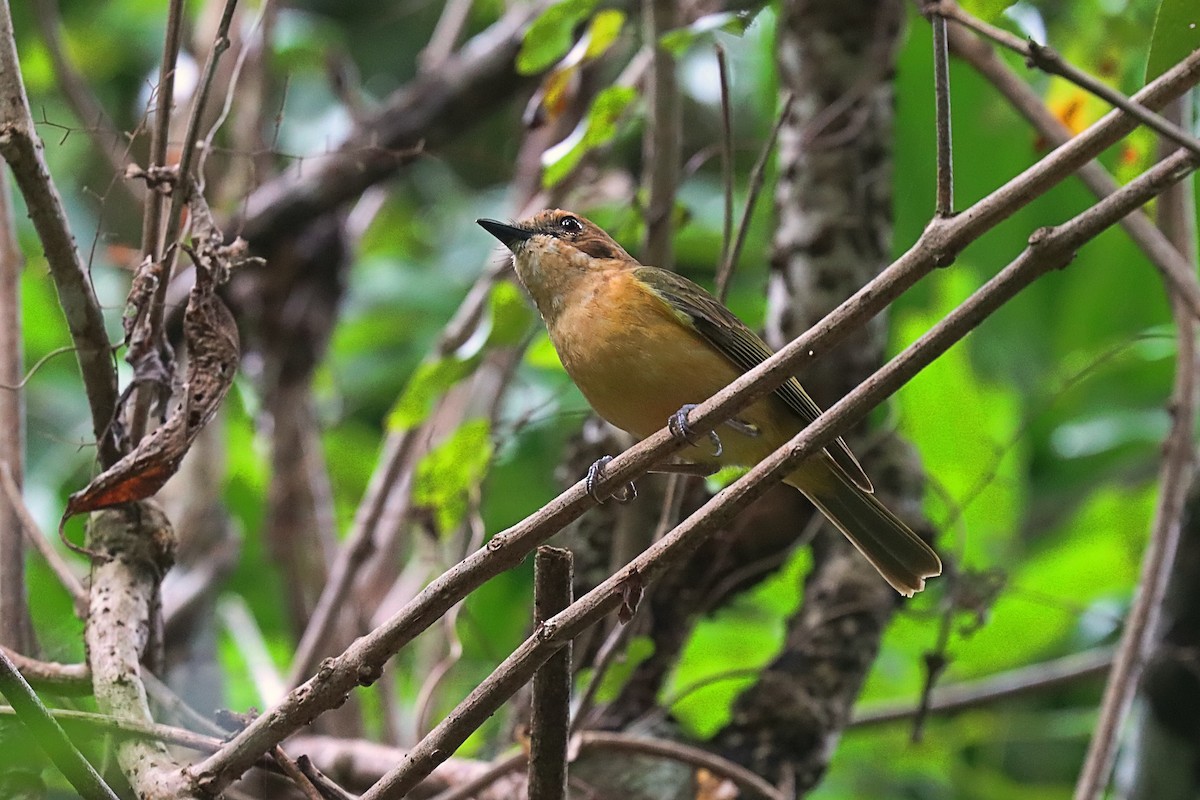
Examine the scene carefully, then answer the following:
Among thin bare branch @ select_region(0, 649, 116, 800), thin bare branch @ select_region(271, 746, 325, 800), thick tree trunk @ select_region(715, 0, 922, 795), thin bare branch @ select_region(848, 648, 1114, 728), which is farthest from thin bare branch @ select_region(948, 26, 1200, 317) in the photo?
thin bare branch @ select_region(0, 649, 116, 800)

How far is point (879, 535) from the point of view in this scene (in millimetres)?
3047

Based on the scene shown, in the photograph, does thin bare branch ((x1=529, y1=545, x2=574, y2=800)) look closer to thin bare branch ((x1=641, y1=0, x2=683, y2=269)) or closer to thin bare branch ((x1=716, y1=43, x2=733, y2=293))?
thin bare branch ((x1=716, y1=43, x2=733, y2=293))

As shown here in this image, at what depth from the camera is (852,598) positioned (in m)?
3.66

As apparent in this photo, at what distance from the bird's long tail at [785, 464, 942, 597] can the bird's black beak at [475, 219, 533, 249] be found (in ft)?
3.57

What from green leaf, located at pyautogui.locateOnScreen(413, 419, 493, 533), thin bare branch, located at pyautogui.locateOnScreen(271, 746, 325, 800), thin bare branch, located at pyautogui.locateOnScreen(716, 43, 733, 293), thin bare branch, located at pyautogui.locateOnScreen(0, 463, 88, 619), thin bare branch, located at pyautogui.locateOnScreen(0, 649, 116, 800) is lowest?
thin bare branch, located at pyautogui.locateOnScreen(0, 649, 116, 800)

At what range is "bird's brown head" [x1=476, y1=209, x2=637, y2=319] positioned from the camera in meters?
3.39

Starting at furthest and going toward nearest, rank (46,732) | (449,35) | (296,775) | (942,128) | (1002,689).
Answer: (449,35) → (1002,689) → (296,775) → (942,128) → (46,732)

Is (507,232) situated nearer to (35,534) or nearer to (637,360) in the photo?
(637,360)

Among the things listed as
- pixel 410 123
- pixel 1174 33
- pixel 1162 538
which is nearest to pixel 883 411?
pixel 1162 538

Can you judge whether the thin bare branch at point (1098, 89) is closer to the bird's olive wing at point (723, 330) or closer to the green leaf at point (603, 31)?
the bird's olive wing at point (723, 330)

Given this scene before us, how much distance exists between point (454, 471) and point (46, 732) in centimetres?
205

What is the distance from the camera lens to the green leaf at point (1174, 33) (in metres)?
2.15

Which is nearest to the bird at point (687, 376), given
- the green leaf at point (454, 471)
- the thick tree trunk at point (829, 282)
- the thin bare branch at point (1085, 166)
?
the green leaf at point (454, 471)

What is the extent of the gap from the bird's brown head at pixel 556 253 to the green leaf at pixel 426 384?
0.89ft
